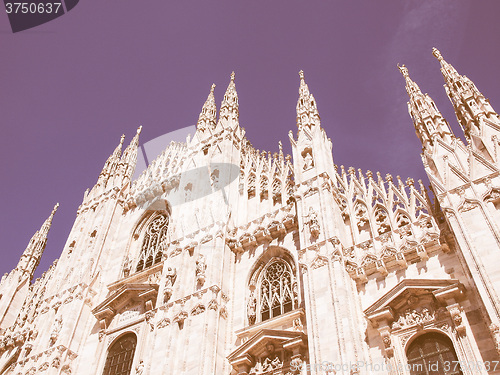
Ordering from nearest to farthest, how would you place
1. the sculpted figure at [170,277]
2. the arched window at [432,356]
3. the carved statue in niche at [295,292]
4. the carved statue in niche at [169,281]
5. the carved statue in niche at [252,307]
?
the arched window at [432,356]
the carved statue in niche at [295,292]
the carved statue in niche at [252,307]
the carved statue in niche at [169,281]
the sculpted figure at [170,277]

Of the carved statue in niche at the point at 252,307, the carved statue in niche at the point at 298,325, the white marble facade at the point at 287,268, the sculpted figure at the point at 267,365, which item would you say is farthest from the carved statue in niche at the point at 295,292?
the sculpted figure at the point at 267,365

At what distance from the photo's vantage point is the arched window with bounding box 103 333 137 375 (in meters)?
17.9

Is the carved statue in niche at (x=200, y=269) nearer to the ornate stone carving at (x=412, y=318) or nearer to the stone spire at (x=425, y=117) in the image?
the ornate stone carving at (x=412, y=318)

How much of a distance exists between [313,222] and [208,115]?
487 inches

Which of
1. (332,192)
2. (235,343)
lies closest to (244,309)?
(235,343)

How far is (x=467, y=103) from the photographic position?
17.2m

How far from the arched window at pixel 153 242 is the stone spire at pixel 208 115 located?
5226 mm

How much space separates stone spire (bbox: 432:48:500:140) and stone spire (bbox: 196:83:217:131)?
11.6 meters

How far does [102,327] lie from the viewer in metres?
19.7

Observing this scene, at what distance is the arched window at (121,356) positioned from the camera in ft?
58.8

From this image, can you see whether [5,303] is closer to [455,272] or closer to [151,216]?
[151,216]

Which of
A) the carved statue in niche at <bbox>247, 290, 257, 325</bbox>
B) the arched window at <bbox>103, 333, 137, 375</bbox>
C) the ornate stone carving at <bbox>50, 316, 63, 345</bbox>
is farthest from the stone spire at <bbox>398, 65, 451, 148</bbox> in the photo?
the ornate stone carving at <bbox>50, 316, 63, 345</bbox>

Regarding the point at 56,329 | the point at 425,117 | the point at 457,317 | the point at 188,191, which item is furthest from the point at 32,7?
the point at 457,317

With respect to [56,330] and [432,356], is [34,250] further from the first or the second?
[432,356]
